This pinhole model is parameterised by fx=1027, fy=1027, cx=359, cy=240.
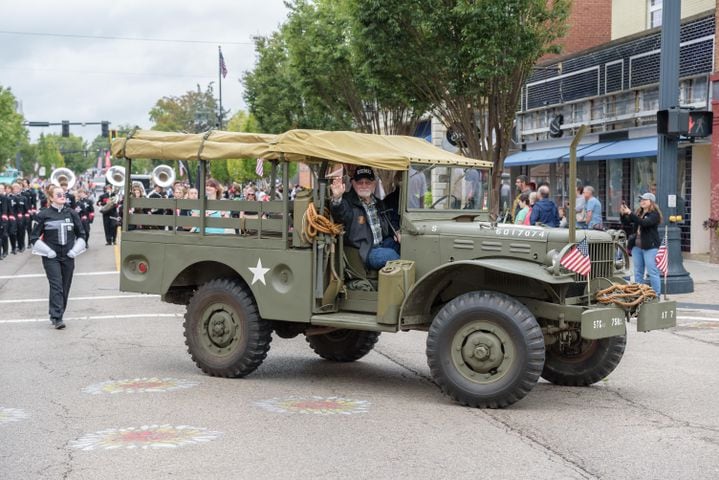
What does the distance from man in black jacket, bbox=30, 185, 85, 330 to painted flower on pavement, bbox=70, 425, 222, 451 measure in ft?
21.1

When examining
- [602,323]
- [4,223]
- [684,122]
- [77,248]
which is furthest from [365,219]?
[4,223]

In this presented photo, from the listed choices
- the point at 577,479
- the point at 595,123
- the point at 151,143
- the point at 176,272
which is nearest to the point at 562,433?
the point at 577,479

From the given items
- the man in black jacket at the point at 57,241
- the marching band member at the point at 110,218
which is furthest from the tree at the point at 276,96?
the man in black jacket at the point at 57,241

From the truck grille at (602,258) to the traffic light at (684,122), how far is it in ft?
29.6

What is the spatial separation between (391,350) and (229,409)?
371 cm

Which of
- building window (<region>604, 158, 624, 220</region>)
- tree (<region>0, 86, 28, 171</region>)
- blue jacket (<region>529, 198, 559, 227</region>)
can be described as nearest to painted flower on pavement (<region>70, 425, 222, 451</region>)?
blue jacket (<region>529, 198, 559, 227</region>)

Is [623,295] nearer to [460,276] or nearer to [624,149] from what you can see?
[460,276]

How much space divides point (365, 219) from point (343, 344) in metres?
1.86

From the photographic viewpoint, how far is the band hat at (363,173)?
9422 mm

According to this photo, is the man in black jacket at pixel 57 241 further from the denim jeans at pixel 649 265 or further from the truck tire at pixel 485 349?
the denim jeans at pixel 649 265

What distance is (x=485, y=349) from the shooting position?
27.1 feet

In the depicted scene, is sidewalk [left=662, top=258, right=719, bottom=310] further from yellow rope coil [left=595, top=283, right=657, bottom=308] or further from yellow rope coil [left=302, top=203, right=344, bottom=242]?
yellow rope coil [left=302, top=203, right=344, bottom=242]

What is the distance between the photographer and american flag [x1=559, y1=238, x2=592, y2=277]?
821 centimetres

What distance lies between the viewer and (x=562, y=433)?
7469 millimetres
